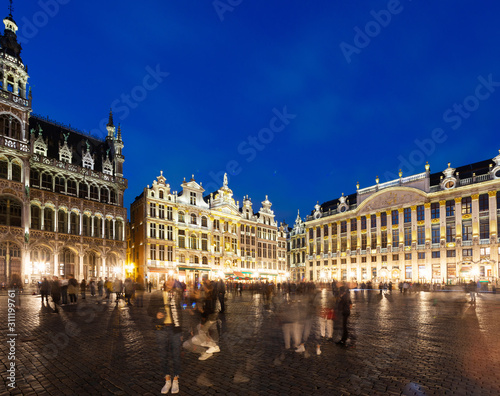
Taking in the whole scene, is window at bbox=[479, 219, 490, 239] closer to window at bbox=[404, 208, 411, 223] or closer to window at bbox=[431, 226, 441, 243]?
window at bbox=[431, 226, 441, 243]

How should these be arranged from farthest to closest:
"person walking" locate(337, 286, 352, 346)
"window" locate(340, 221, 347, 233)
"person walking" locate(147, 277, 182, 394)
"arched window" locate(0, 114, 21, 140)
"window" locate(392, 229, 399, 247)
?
1. "window" locate(340, 221, 347, 233)
2. "window" locate(392, 229, 399, 247)
3. "arched window" locate(0, 114, 21, 140)
4. "person walking" locate(337, 286, 352, 346)
5. "person walking" locate(147, 277, 182, 394)

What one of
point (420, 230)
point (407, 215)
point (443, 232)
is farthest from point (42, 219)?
point (443, 232)

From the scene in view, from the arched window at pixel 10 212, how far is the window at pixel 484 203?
6237 centimetres

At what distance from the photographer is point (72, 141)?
5212cm

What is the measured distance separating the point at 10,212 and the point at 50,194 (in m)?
5.18

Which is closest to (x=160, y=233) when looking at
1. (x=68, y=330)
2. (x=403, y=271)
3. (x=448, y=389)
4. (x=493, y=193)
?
(x=403, y=271)

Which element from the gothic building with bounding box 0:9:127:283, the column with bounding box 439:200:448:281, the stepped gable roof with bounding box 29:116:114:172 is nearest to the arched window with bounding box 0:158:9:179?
the gothic building with bounding box 0:9:127:283

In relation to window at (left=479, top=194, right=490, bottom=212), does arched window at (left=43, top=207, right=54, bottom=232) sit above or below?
below

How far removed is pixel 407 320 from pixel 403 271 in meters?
52.5

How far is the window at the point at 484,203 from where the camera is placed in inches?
2256

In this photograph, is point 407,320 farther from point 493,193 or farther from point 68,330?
point 493,193

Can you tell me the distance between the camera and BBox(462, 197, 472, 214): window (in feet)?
195

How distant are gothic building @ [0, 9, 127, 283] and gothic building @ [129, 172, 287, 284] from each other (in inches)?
295

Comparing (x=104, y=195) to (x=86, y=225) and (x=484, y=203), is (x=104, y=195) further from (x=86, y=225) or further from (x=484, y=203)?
(x=484, y=203)
